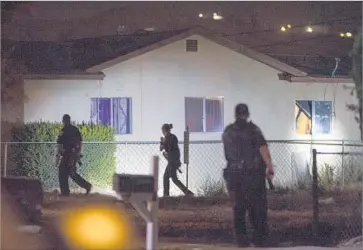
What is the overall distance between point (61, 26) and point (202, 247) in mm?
6860

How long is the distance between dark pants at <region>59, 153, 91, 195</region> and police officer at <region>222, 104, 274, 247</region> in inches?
124

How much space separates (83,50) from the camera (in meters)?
17.1

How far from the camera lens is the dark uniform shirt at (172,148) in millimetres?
14422

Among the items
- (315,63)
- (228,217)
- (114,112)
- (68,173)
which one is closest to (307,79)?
(315,63)

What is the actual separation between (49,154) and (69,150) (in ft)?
3.41

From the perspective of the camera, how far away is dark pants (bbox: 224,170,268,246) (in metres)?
9.72

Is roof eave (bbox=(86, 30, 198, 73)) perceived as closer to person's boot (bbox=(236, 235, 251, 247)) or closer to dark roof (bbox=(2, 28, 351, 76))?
dark roof (bbox=(2, 28, 351, 76))

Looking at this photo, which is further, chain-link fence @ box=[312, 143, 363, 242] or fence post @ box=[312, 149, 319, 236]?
chain-link fence @ box=[312, 143, 363, 242]

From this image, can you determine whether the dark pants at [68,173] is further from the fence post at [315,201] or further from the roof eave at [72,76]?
the fence post at [315,201]

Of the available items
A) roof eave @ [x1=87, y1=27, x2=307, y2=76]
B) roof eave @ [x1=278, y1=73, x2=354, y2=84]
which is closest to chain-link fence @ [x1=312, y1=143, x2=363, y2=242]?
roof eave @ [x1=278, y1=73, x2=354, y2=84]

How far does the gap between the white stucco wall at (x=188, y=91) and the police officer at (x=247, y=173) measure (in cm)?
496

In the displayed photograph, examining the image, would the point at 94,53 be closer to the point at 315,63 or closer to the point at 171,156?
the point at 171,156

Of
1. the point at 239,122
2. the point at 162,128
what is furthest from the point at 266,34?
the point at 239,122

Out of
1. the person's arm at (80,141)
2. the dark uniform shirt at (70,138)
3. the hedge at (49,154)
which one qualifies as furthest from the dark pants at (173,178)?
the dark uniform shirt at (70,138)
